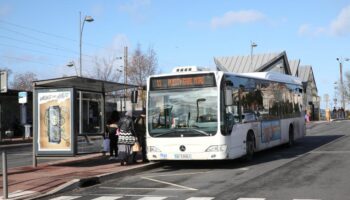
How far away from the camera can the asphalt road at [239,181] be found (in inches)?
399

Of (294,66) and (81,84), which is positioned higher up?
(294,66)

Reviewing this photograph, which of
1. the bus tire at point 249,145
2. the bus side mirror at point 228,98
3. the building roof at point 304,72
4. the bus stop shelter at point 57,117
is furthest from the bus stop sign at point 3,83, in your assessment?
the building roof at point 304,72

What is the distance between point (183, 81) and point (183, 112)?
3.13 feet

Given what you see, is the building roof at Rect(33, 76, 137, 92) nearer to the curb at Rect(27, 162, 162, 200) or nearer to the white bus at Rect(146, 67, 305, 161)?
the white bus at Rect(146, 67, 305, 161)

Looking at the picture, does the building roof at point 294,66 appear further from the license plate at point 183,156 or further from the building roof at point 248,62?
A: the license plate at point 183,156

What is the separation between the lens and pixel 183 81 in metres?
14.7

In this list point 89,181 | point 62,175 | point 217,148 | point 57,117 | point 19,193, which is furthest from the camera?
point 57,117

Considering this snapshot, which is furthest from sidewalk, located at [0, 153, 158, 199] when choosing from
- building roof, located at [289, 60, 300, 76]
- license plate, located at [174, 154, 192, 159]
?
building roof, located at [289, 60, 300, 76]

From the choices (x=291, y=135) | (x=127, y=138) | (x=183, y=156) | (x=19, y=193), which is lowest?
(x=19, y=193)

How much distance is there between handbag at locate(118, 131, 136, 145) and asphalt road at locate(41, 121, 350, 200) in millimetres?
1197

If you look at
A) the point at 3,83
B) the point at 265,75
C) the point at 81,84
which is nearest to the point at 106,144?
the point at 81,84

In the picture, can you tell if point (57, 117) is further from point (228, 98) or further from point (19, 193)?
point (228, 98)

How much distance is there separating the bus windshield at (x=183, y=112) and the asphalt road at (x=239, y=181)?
46.6 inches

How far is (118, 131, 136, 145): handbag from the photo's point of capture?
15570 millimetres
